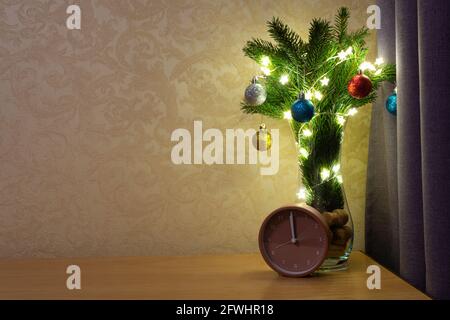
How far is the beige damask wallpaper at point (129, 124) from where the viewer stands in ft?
4.30

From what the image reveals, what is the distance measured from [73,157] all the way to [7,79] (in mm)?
249

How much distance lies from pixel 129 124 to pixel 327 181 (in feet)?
1.67

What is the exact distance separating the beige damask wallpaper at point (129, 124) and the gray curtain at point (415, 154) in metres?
0.12

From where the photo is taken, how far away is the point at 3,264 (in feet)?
4.03

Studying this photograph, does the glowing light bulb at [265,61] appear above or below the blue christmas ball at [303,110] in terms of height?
above

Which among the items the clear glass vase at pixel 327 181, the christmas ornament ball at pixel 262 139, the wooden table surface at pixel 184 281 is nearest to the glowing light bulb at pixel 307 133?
the clear glass vase at pixel 327 181

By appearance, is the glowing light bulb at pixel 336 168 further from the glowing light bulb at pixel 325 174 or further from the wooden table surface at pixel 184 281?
the wooden table surface at pixel 184 281

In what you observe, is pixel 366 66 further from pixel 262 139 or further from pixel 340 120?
pixel 262 139

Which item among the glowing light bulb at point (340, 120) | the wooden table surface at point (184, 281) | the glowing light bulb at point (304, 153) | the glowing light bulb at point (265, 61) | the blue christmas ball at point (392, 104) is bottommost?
the wooden table surface at point (184, 281)

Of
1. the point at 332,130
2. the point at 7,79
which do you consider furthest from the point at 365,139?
the point at 7,79

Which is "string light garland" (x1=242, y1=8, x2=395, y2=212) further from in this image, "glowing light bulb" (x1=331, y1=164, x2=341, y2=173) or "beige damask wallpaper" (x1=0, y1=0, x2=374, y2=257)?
"beige damask wallpaper" (x1=0, y1=0, x2=374, y2=257)

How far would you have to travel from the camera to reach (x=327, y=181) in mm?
1157

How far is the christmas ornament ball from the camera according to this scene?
1252 millimetres
